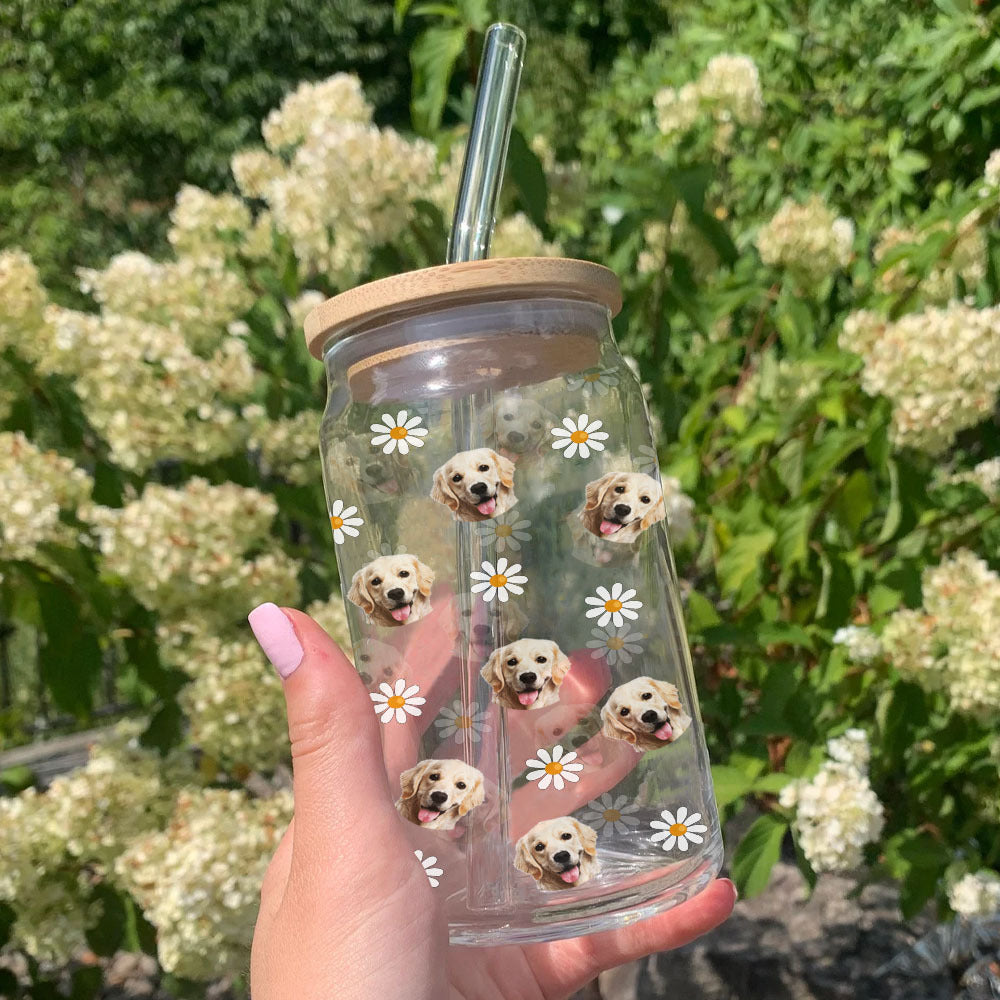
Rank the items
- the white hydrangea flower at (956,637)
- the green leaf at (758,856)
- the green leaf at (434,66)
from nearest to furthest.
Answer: the white hydrangea flower at (956,637) < the green leaf at (758,856) < the green leaf at (434,66)

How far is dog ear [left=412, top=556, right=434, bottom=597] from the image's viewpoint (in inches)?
39.7

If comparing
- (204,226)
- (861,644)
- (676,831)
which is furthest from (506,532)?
(204,226)

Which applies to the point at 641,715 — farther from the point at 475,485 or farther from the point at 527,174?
the point at 527,174

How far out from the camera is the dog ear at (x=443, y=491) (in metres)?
0.99

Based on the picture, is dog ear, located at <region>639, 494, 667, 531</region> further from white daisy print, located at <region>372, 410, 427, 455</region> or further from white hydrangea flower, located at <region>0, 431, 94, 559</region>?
white hydrangea flower, located at <region>0, 431, 94, 559</region>

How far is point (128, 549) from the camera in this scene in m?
1.60

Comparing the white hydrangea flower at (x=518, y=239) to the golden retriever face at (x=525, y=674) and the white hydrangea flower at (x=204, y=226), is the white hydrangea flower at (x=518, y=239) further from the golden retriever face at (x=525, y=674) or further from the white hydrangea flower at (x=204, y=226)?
the golden retriever face at (x=525, y=674)

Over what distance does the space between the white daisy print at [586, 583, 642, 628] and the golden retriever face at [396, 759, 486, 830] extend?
8.2 inches

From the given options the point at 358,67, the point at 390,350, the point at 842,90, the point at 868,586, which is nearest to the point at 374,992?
the point at 390,350

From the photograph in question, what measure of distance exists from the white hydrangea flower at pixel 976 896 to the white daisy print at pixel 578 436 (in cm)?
145

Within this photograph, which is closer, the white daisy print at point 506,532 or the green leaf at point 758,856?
the white daisy print at point 506,532

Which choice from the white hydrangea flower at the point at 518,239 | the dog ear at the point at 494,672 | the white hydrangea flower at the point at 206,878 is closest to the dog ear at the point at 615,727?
the dog ear at the point at 494,672

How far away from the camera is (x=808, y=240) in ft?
7.19

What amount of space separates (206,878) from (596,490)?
93 cm
